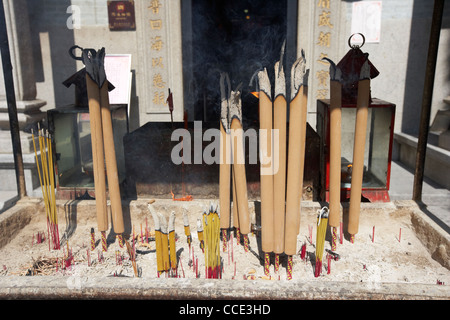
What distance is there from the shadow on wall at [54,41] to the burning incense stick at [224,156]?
4.46 meters

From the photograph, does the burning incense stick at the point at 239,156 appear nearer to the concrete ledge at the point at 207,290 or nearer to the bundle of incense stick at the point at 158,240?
the bundle of incense stick at the point at 158,240

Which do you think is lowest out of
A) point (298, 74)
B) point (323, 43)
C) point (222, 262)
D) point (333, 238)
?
→ point (222, 262)

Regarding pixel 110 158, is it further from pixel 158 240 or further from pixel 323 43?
pixel 323 43

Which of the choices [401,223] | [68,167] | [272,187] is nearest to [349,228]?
[401,223]

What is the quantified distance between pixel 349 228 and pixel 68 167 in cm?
306

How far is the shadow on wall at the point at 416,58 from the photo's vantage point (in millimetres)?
6227

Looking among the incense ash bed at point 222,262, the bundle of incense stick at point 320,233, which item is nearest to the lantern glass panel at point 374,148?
the incense ash bed at point 222,262

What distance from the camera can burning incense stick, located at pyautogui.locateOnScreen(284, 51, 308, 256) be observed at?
100 inches

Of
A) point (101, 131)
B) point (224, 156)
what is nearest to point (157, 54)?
point (101, 131)

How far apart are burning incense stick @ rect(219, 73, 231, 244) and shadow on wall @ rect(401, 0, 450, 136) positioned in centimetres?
457

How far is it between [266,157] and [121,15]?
4.71m

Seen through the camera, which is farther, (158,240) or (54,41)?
(54,41)

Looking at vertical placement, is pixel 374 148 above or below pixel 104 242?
above

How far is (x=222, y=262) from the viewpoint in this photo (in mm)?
3125
